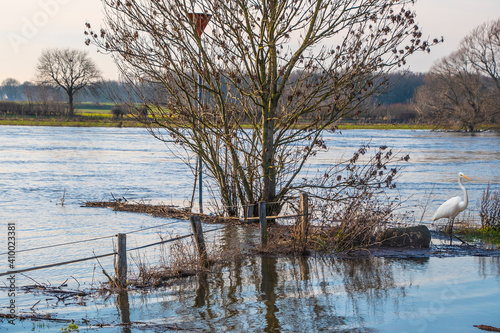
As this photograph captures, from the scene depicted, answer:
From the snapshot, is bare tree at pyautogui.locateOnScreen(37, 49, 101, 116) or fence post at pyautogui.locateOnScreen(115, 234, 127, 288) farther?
bare tree at pyautogui.locateOnScreen(37, 49, 101, 116)

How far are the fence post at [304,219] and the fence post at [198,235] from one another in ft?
7.13

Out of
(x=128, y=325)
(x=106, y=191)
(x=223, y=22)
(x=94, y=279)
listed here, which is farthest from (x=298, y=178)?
(x=128, y=325)

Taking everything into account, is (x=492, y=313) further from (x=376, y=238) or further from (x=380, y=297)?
(x=376, y=238)

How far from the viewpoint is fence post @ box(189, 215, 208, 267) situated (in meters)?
9.99

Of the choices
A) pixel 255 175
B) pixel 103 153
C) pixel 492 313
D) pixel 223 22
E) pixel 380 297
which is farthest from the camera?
pixel 103 153

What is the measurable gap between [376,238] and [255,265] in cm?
293

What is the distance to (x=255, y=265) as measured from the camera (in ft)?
35.2

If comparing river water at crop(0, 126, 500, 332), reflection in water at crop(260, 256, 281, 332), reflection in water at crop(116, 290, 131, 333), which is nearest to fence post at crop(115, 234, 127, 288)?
reflection in water at crop(116, 290, 131, 333)

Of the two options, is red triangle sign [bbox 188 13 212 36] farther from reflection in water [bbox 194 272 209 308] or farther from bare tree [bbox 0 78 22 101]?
bare tree [bbox 0 78 22 101]

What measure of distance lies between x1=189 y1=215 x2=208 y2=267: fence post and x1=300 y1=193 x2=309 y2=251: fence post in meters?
2.17

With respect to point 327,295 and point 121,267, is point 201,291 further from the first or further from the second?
point 327,295

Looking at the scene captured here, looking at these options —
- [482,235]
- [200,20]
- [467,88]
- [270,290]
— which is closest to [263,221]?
[270,290]

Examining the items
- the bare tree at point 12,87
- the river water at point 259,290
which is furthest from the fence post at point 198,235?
the bare tree at point 12,87

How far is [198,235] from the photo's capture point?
1002cm
